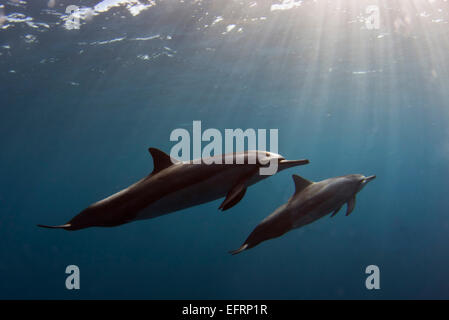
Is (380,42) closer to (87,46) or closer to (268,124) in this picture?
(87,46)

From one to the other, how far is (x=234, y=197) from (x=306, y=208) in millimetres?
696

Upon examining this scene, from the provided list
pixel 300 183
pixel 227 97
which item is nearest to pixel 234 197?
pixel 300 183

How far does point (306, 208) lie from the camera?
282 centimetres

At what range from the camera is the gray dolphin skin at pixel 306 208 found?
2738 mm

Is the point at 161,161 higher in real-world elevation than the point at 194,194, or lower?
higher

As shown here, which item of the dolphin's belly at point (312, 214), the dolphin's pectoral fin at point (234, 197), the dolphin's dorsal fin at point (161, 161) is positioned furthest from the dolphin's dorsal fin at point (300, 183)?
the dolphin's dorsal fin at point (161, 161)

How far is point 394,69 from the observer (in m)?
25.0

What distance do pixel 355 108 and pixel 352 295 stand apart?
2487 centimetres

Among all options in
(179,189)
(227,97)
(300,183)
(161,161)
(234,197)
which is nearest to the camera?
(234,197)

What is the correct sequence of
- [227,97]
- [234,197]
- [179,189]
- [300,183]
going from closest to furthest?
[234,197], [179,189], [300,183], [227,97]

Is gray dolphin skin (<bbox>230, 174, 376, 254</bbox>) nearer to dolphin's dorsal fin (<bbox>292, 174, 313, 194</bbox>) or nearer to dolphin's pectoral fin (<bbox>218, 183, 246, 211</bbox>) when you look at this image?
dolphin's dorsal fin (<bbox>292, 174, 313, 194</bbox>)

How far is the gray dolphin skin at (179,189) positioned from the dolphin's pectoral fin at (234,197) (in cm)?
1

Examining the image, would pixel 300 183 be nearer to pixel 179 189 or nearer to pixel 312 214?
pixel 312 214

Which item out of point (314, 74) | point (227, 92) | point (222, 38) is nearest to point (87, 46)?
point (222, 38)
